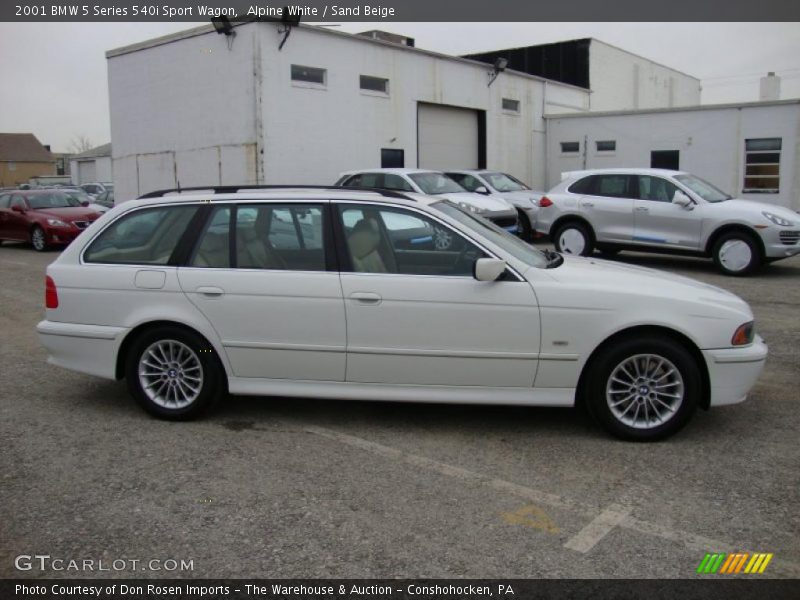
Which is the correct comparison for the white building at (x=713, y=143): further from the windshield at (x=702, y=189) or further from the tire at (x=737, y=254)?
the tire at (x=737, y=254)

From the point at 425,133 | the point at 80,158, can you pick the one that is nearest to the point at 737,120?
the point at 425,133

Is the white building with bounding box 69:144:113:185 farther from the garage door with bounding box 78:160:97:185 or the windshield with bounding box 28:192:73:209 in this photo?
the windshield with bounding box 28:192:73:209

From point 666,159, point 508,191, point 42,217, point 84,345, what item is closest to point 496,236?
point 84,345

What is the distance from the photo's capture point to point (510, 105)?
2556cm

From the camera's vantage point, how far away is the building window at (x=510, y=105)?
82.8 ft

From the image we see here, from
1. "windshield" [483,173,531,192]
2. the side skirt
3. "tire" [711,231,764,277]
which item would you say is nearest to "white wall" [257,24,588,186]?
"windshield" [483,173,531,192]

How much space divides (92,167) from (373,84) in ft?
137

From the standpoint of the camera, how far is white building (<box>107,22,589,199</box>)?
58.1ft

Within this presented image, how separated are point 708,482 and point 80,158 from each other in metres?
59.1

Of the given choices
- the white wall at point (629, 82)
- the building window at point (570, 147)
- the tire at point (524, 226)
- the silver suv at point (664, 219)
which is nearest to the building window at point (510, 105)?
the building window at point (570, 147)

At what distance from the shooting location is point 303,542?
3.53 m

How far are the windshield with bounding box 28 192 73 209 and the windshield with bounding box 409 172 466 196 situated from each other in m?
9.10

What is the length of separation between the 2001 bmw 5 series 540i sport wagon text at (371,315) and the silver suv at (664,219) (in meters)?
7.22

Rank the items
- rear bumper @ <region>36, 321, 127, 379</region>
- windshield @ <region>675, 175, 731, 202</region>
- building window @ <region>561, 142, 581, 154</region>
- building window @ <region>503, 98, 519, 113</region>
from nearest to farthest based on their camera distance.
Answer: rear bumper @ <region>36, 321, 127, 379</region>, windshield @ <region>675, 175, 731, 202</region>, building window @ <region>503, 98, 519, 113</region>, building window @ <region>561, 142, 581, 154</region>
